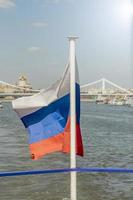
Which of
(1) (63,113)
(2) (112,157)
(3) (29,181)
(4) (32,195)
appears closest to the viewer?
(1) (63,113)

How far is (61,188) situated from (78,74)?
8110 mm

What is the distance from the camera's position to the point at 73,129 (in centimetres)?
525

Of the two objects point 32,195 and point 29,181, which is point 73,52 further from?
point 29,181

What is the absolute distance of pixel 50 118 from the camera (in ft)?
18.2

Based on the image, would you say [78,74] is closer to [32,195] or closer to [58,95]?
[58,95]

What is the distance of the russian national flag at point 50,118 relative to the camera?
546cm

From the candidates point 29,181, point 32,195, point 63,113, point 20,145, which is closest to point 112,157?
point 20,145

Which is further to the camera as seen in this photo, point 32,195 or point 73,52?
point 32,195

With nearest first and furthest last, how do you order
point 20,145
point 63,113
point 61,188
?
point 63,113, point 61,188, point 20,145

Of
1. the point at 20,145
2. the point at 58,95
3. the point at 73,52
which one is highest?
the point at 73,52

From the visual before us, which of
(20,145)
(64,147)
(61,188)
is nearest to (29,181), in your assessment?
(61,188)

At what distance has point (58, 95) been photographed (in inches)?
216

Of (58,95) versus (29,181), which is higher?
(58,95)

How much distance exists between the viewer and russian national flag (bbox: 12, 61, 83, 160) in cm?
546
